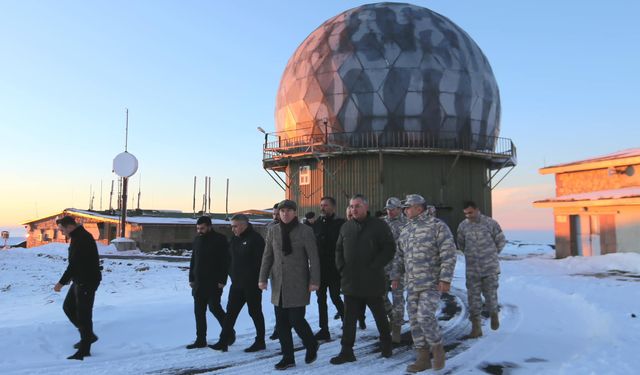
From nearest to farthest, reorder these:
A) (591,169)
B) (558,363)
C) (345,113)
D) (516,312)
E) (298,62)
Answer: (558,363)
(516,312)
(591,169)
(345,113)
(298,62)

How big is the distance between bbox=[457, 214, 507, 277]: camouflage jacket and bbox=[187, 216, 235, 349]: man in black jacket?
3.50m

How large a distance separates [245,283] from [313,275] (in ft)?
3.58

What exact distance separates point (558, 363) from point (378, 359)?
1.85 m

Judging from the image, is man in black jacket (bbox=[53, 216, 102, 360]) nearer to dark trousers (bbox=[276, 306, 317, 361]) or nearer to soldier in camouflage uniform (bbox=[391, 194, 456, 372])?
dark trousers (bbox=[276, 306, 317, 361])

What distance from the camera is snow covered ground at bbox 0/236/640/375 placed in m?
5.03

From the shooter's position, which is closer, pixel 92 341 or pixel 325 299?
pixel 92 341

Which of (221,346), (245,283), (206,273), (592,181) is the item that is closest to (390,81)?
(592,181)

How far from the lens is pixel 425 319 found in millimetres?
5000

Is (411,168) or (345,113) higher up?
(345,113)

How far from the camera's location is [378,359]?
17.6ft

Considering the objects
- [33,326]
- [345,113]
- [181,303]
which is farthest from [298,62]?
[33,326]

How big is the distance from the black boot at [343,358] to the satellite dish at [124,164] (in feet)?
92.7

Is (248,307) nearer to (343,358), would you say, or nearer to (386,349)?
(343,358)

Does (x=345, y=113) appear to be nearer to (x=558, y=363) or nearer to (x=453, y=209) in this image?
(x=453, y=209)
